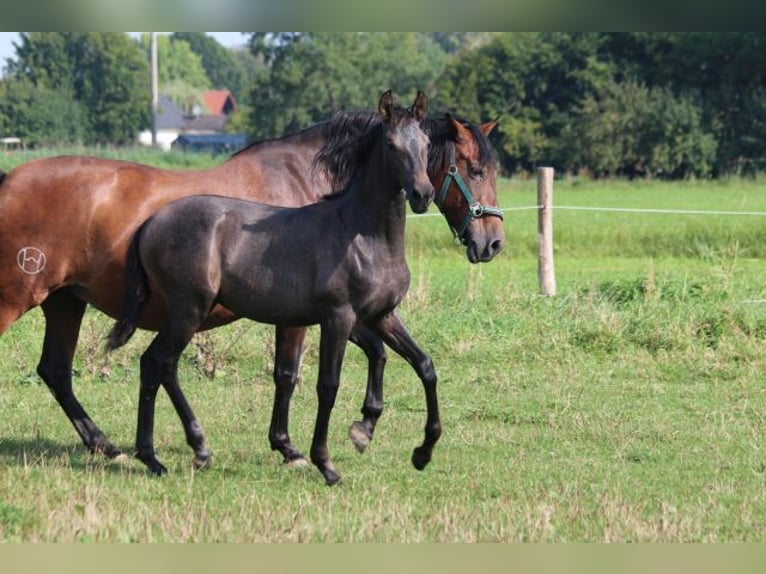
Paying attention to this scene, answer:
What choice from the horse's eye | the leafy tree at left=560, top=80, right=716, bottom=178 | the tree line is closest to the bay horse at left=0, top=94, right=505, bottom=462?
the horse's eye

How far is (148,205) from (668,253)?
49.3 ft

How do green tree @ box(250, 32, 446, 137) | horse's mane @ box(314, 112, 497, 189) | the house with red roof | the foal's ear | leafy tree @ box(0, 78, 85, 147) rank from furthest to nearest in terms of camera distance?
the house with red roof → leafy tree @ box(0, 78, 85, 147) → green tree @ box(250, 32, 446, 137) → the foal's ear → horse's mane @ box(314, 112, 497, 189)

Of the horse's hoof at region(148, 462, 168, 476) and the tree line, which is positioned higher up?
the tree line

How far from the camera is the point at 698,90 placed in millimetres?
45844

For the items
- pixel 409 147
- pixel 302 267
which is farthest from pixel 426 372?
pixel 409 147

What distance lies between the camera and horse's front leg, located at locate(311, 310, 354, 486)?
22.5ft

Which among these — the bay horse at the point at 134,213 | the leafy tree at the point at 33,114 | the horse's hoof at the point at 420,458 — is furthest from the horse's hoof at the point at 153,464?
the leafy tree at the point at 33,114

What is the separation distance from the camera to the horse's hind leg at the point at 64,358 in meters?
7.92

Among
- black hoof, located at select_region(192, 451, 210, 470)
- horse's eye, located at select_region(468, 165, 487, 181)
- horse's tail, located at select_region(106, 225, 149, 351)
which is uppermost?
horse's eye, located at select_region(468, 165, 487, 181)

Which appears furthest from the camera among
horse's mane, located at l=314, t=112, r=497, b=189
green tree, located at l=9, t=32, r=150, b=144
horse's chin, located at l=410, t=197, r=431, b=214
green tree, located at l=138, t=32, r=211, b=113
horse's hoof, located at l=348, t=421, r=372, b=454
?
green tree, located at l=138, t=32, r=211, b=113

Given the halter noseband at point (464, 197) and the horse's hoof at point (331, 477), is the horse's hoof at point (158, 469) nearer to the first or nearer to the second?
the horse's hoof at point (331, 477)

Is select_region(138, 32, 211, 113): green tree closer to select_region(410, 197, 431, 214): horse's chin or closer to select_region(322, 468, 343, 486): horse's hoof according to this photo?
select_region(322, 468, 343, 486): horse's hoof

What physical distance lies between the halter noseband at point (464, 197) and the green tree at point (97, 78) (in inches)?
2193

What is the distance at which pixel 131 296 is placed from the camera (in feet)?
24.2
